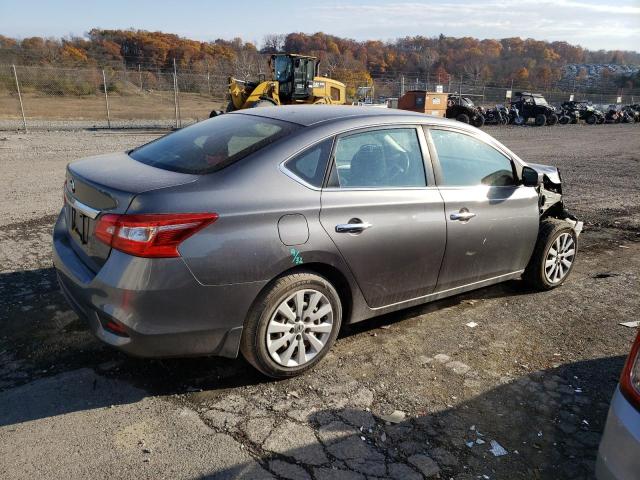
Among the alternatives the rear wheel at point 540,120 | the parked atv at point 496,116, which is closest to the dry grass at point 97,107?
the parked atv at point 496,116

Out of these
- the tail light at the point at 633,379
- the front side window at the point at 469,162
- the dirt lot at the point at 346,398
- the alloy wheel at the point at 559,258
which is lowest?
the dirt lot at the point at 346,398

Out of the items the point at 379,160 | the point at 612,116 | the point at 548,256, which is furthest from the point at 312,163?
the point at 612,116

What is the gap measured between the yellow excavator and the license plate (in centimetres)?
1602

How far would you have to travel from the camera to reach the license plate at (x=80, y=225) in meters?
3.07

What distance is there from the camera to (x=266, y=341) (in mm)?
3139

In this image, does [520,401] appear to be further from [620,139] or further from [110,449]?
[620,139]

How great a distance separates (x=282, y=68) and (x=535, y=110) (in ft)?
57.4

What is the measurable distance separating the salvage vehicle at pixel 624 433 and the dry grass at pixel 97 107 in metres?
26.7

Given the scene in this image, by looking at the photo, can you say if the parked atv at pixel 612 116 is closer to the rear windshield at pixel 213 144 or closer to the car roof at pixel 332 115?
the car roof at pixel 332 115

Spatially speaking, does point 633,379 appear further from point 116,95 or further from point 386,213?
point 116,95

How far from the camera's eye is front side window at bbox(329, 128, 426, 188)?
344cm

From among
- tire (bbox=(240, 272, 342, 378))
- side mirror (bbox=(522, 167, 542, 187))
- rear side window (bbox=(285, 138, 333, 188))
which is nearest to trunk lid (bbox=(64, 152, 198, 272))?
rear side window (bbox=(285, 138, 333, 188))

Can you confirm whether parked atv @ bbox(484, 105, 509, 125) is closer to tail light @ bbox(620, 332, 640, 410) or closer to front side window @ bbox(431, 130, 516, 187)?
front side window @ bbox(431, 130, 516, 187)

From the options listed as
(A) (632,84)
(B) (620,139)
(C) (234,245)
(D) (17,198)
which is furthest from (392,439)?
(A) (632,84)
